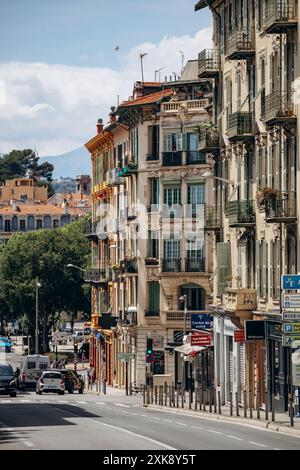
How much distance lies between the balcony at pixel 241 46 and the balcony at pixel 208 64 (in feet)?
20.8

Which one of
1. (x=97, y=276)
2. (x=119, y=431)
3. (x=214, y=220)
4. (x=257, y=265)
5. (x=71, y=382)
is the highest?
(x=214, y=220)

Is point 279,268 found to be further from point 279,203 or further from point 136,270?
point 136,270

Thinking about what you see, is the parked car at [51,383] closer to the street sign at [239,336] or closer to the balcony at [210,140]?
the balcony at [210,140]

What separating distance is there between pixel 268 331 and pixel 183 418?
5765 millimetres

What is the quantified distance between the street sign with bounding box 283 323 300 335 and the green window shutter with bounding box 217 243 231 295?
935 inches

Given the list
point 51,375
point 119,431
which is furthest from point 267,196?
point 51,375

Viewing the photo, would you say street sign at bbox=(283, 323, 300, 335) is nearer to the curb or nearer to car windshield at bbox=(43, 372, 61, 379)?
the curb

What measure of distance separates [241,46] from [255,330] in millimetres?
12537

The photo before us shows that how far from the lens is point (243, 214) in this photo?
222ft

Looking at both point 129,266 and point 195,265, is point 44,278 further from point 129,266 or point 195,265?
point 195,265

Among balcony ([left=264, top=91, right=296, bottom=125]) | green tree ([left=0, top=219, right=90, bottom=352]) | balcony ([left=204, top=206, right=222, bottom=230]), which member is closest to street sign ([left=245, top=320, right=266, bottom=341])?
balcony ([left=264, top=91, right=296, bottom=125])

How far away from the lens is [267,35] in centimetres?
6378
